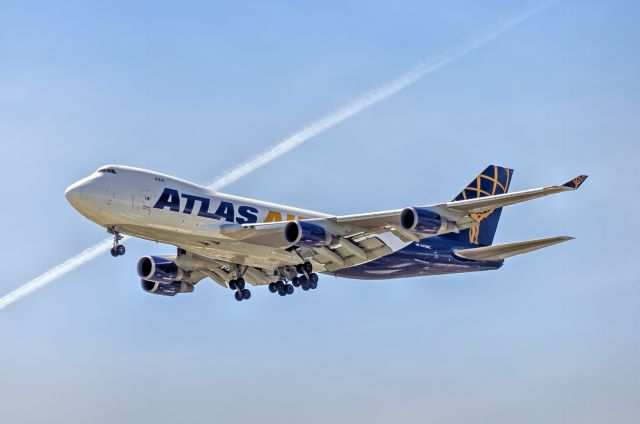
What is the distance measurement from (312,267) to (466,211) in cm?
972

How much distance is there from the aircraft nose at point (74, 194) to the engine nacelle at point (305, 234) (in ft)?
31.4

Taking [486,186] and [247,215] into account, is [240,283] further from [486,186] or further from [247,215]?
[486,186]

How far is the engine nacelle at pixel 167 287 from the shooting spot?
205 ft

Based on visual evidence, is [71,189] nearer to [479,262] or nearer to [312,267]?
[312,267]

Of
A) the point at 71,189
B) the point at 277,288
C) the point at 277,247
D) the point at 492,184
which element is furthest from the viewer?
the point at 492,184

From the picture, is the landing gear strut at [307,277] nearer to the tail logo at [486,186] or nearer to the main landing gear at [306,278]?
the main landing gear at [306,278]

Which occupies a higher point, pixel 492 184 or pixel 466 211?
pixel 492 184

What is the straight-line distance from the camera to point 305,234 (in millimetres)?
53031

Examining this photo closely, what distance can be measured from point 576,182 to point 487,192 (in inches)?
740

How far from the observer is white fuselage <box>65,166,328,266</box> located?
171 feet

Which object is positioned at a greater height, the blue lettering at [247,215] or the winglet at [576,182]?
the blue lettering at [247,215]

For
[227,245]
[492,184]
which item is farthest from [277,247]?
[492,184]

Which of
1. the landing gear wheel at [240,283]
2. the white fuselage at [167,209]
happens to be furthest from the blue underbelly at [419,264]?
the landing gear wheel at [240,283]

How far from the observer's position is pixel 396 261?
59719 mm
